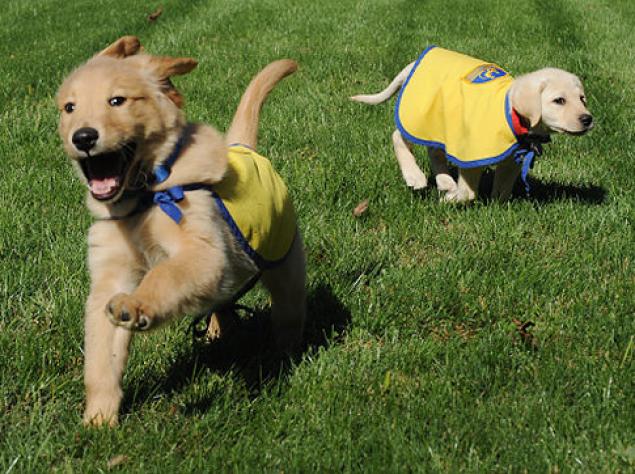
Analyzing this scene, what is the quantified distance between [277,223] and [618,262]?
1734mm

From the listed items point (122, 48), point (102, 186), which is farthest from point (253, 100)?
point (102, 186)

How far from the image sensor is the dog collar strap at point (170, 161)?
8.60ft

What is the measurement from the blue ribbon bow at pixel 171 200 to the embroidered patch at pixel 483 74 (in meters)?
2.92

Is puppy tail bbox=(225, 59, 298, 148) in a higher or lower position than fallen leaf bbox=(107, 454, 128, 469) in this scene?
higher

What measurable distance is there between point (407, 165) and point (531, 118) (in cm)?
77

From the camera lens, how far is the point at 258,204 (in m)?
2.85

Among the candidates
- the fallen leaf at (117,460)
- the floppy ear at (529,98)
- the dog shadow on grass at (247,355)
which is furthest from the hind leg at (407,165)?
the fallen leaf at (117,460)

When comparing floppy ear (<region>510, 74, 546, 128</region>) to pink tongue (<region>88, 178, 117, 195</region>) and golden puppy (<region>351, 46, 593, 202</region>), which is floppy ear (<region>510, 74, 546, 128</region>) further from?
pink tongue (<region>88, 178, 117, 195</region>)

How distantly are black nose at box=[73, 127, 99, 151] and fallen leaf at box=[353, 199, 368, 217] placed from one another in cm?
216

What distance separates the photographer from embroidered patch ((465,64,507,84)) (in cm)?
504

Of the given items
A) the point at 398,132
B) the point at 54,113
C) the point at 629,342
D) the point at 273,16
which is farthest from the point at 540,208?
the point at 273,16

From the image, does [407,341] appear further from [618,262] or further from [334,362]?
Result: [618,262]

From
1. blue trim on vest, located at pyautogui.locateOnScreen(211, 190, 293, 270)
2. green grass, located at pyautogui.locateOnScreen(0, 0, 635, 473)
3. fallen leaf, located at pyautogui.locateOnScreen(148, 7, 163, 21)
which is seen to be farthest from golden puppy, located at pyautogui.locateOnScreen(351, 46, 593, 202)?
fallen leaf, located at pyautogui.locateOnScreen(148, 7, 163, 21)

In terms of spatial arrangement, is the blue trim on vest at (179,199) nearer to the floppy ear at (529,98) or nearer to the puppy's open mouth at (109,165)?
the puppy's open mouth at (109,165)
